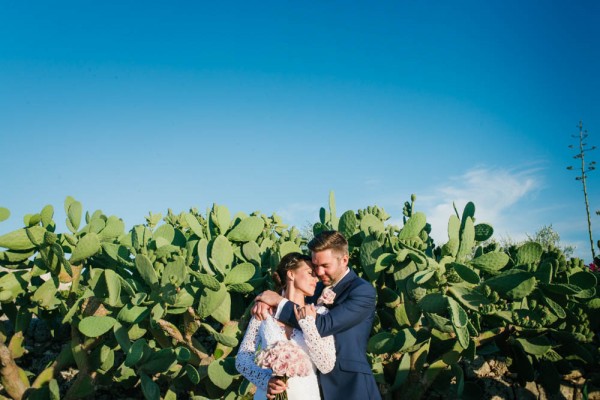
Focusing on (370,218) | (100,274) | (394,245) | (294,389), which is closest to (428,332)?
(394,245)

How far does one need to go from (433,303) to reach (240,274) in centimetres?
130

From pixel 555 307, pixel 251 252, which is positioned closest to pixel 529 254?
pixel 555 307

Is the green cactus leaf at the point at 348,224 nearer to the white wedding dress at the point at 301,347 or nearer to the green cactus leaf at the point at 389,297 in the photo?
the green cactus leaf at the point at 389,297

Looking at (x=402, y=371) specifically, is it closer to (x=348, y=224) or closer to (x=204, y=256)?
(x=348, y=224)

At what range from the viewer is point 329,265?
2.89 meters

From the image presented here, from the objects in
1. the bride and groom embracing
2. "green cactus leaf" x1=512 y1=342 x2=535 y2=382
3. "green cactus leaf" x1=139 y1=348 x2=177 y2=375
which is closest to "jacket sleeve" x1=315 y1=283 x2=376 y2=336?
the bride and groom embracing

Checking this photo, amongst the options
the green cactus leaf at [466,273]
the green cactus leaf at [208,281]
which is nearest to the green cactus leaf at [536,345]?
the green cactus leaf at [466,273]

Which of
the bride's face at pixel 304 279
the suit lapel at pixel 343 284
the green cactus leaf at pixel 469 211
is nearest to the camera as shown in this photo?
the suit lapel at pixel 343 284

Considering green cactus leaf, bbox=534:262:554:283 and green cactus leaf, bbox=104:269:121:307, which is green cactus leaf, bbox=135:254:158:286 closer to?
green cactus leaf, bbox=104:269:121:307

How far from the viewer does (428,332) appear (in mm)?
3559

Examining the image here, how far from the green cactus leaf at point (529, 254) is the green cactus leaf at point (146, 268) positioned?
8.56ft

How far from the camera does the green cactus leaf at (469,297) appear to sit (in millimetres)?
3354

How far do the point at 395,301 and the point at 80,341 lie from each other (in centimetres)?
258

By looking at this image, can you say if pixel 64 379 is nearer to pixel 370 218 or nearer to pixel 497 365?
pixel 370 218
